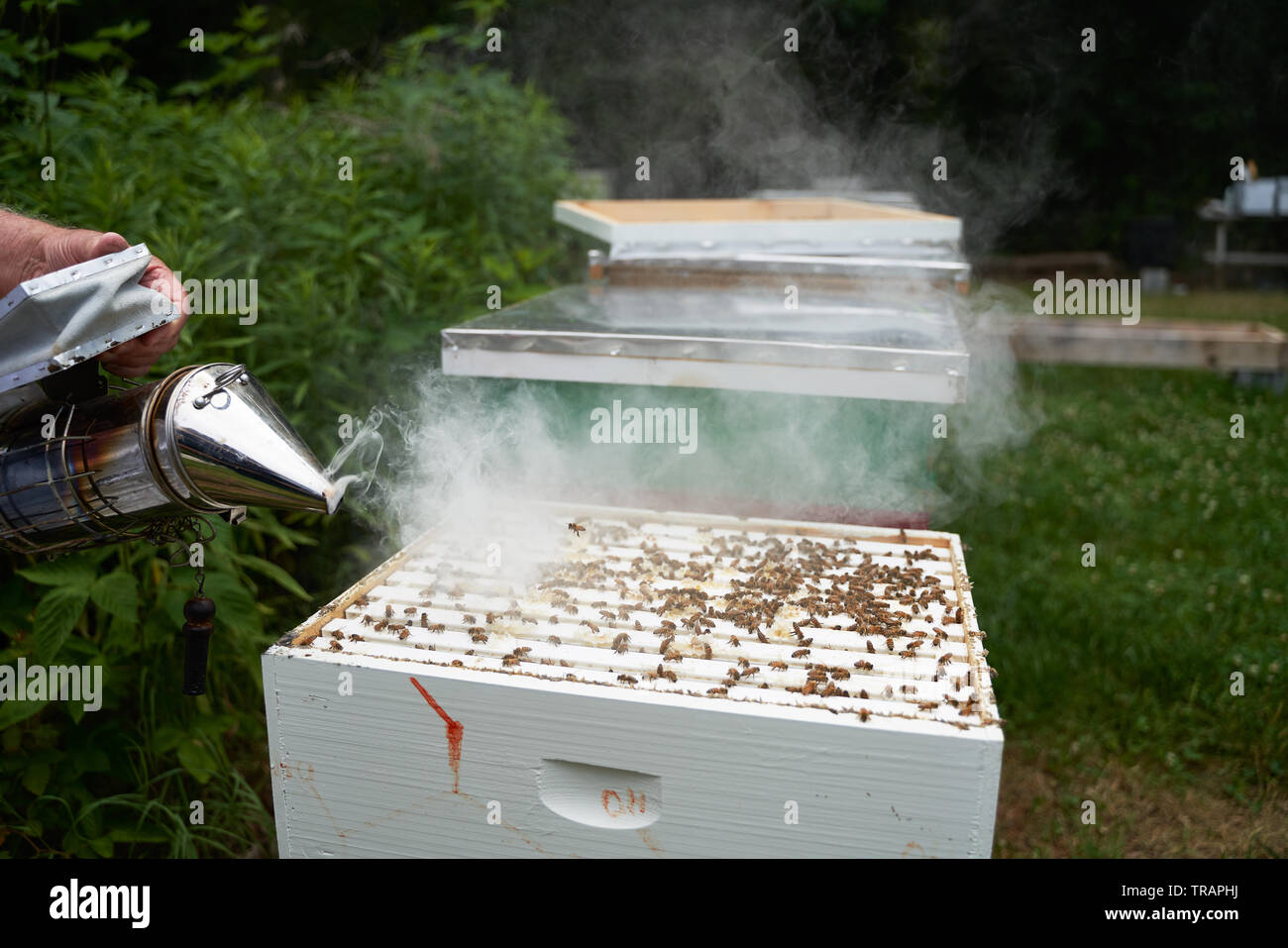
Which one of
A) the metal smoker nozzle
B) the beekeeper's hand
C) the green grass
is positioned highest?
the beekeeper's hand

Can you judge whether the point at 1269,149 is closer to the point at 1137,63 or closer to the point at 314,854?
the point at 1137,63

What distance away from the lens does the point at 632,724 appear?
5.43 ft

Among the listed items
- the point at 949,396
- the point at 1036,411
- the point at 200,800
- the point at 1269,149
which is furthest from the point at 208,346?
the point at 1269,149

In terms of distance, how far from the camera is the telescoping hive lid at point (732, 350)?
2355 millimetres

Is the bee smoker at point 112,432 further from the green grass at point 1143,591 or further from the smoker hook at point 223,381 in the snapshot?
the green grass at point 1143,591

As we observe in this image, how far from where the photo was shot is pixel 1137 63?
8586 millimetres

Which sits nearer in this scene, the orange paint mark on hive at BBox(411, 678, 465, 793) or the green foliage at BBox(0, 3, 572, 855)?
the orange paint mark on hive at BBox(411, 678, 465, 793)

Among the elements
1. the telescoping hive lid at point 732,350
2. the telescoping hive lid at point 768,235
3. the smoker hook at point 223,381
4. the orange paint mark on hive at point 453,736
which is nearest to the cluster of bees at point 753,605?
the orange paint mark on hive at point 453,736

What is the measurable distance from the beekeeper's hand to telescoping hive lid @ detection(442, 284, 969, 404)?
0.96 meters

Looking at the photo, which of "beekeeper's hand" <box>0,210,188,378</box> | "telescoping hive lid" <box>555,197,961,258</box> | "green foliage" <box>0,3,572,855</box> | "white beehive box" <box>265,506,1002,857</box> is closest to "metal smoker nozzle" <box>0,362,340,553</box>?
"beekeeper's hand" <box>0,210,188,378</box>

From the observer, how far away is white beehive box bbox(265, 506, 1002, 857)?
5.25 feet

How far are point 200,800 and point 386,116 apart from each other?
3.22m

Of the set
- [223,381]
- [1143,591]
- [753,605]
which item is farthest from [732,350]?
[1143,591]

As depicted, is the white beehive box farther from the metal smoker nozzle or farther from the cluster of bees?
the metal smoker nozzle
